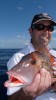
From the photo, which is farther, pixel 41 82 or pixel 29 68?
pixel 41 82

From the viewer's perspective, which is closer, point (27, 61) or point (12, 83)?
point (12, 83)

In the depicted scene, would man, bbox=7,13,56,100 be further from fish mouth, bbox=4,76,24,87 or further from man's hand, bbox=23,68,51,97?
fish mouth, bbox=4,76,24,87

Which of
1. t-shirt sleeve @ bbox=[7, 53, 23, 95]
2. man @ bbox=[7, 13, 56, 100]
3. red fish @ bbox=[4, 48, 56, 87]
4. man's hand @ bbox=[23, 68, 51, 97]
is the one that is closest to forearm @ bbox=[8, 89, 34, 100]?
man @ bbox=[7, 13, 56, 100]

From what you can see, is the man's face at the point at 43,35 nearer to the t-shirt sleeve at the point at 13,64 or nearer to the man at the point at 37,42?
the man at the point at 37,42

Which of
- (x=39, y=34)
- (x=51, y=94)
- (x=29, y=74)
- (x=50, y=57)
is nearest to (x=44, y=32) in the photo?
(x=39, y=34)

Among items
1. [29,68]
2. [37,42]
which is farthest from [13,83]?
[37,42]

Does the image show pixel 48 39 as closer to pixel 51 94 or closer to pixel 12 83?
pixel 51 94

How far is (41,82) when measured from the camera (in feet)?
14.1

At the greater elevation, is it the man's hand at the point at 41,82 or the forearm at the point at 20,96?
the man's hand at the point at 41,82

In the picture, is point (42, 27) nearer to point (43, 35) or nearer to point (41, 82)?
point (43, 35)

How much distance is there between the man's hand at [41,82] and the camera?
13.6ft

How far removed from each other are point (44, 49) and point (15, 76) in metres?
0.85

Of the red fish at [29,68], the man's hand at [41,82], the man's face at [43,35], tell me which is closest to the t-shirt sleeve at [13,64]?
the man's face at [43,35]

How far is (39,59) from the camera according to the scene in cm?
421
